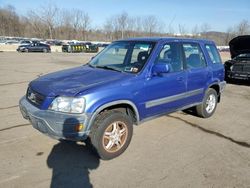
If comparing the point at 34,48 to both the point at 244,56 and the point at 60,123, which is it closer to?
the point at 244,56

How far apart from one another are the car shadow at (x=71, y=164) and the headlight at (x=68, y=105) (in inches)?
9.0

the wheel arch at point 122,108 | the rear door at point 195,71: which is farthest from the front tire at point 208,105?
the wheel arch at point 122,108

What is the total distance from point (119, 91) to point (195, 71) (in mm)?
2179

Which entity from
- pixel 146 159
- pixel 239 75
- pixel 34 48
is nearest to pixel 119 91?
pixel 146 159

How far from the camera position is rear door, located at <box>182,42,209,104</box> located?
5227 mm

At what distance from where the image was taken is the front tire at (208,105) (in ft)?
19.4

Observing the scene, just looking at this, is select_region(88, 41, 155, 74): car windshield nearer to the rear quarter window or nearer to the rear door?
the rear door

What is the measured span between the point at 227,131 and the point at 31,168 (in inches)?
153

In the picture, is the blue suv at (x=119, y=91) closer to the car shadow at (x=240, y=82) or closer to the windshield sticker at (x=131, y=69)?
the windshield sticker at (x=131, y=69)

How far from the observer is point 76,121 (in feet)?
11.6

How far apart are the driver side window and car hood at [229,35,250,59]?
621cm

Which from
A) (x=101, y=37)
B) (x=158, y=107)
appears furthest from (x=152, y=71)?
(x=101, y=37)

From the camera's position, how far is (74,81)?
4.05 metres

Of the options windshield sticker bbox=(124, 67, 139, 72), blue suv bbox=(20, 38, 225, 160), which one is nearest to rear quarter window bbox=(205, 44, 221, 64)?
blue suv bbox=(20, 38, 225, 160)
